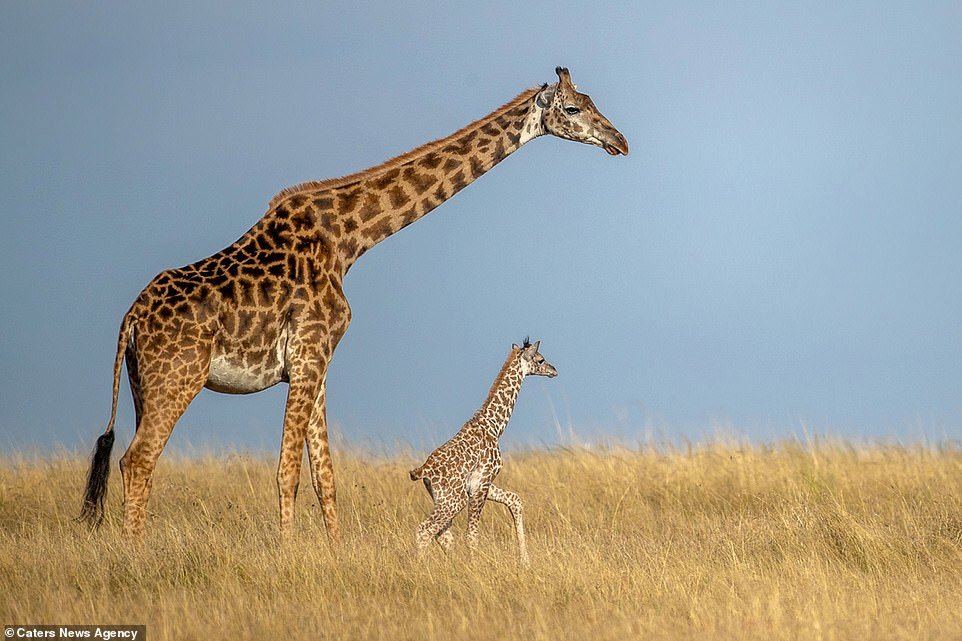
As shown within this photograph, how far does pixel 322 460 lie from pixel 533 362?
2.08 metres

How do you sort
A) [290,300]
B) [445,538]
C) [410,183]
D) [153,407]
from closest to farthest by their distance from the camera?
[153,407]
[445,538]
[290,300]
[410,183]

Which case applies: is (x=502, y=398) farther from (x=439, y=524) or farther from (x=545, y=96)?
(x=545, y=96)

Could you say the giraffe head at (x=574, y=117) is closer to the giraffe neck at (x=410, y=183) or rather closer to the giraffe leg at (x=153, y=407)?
the giraffe neck at (x=410, y=183)

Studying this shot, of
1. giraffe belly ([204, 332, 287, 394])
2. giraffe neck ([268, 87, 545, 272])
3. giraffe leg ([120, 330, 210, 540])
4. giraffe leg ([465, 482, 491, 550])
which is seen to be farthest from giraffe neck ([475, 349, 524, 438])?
giraffe leg ([120, 330, 210, 540])

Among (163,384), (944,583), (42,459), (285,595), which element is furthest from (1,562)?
(944,583)

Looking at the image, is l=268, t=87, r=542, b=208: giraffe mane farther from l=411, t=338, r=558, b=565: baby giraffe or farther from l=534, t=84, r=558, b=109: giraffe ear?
l=411, t=338, r=558, b=565: baby giraffe

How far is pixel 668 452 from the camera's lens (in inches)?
623

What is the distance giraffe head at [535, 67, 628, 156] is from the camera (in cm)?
1196

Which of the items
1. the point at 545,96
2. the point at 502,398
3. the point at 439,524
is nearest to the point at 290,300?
the point at 502,398

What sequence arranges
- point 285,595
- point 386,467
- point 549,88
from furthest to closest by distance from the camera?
point 386,467
point 549,88
point 285,595

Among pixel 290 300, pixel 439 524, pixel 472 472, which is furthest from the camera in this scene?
pixel 290 300

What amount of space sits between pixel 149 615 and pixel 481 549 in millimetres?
2824

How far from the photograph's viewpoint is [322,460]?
11445 mm

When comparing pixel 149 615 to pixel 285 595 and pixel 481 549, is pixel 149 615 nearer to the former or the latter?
pixel 285 595
